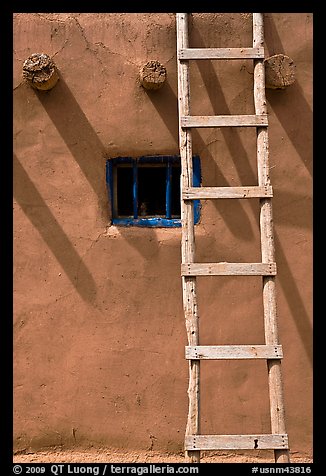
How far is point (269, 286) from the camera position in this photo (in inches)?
112

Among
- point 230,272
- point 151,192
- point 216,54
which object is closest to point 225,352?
point 230,272

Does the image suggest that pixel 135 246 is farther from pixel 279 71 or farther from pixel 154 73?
pixel 279 71

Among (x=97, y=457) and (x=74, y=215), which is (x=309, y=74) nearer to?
(x=74, y=215)

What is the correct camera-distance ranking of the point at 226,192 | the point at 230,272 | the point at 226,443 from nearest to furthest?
the point at 226,443 → the point at 230,272 → the point at 226,192

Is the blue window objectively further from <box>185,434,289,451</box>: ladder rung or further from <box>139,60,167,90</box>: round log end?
<box>185,434,289,451</box>: ladder rung

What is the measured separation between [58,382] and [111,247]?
2.85 feet

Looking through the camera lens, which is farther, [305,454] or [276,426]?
[305,454]

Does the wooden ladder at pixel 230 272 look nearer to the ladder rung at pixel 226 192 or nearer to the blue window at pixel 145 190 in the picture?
the ladder rung at pixel 226 192

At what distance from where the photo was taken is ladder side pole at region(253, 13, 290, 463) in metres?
2.75

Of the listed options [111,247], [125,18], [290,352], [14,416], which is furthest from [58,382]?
[125,18]

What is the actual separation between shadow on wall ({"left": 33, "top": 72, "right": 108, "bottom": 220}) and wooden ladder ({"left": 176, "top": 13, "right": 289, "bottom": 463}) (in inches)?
28.9

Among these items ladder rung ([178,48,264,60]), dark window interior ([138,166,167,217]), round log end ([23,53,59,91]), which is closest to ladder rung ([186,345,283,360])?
dark window interior ([138,166,167,217])

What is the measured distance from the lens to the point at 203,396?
356cm

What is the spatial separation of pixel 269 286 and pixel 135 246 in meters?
1.01
